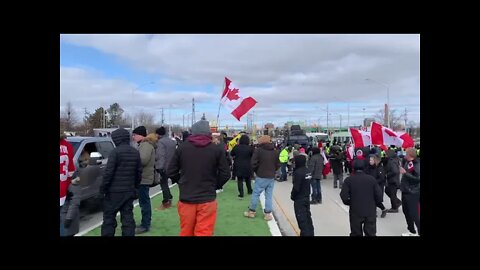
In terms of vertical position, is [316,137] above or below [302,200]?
above

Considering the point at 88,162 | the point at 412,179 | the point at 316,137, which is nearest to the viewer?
the point at 412,179

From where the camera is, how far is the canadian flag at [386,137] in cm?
1018

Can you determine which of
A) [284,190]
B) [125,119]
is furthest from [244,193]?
[125,119]

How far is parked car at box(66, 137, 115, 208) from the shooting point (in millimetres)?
7944

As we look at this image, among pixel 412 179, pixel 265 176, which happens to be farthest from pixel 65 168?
pixel 412 179

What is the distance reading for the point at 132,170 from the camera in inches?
238

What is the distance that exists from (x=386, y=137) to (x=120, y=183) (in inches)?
278

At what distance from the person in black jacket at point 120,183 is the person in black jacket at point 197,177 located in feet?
3.07

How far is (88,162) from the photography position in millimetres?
8281

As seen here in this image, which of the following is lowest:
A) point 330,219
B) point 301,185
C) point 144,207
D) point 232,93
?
point 330,219

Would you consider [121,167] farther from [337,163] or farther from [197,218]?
[337,163]

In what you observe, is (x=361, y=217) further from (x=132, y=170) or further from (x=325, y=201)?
(x=325, y=201)
